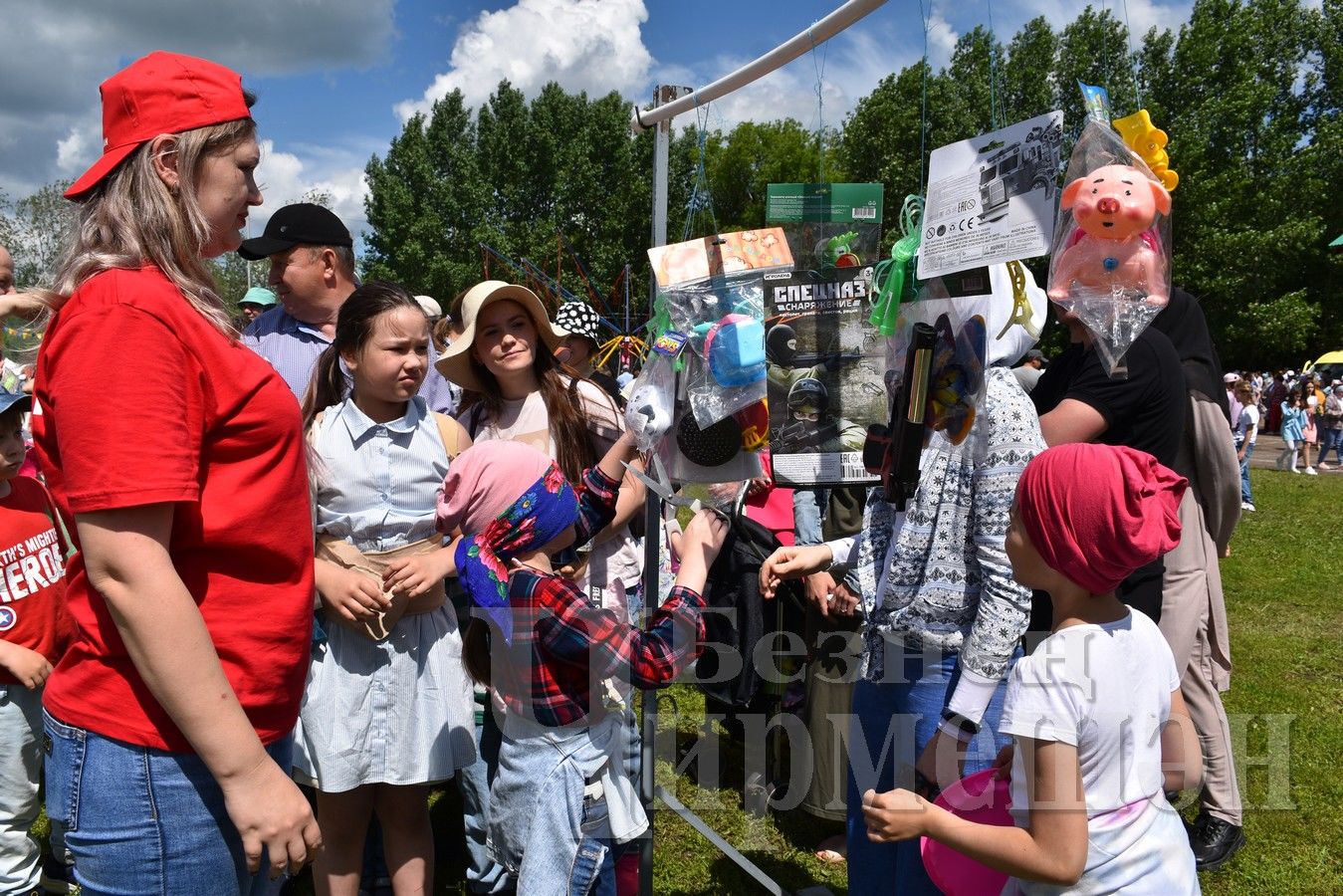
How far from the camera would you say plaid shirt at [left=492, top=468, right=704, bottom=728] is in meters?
1.83

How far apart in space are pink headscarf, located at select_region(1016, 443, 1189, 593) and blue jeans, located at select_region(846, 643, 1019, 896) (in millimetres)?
410

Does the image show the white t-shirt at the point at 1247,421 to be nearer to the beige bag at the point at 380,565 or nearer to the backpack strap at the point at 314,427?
the beige bag at the point at 380,565

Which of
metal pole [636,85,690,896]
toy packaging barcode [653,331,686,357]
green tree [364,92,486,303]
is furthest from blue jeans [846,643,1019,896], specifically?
green tree [364,92,486,303]

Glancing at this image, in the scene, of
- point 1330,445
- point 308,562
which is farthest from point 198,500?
point 1330,445

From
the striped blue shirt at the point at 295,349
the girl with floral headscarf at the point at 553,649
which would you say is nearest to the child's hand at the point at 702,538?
the girl with floral headscarf at the point at 553,649

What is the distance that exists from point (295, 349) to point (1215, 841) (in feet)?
11.7

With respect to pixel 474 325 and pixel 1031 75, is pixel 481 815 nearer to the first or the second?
pixel 474 325

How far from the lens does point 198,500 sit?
3.89 ft

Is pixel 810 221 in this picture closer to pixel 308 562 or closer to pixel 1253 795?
pixel 308 562

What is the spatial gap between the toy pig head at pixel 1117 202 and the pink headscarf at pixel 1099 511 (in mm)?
435

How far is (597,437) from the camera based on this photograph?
2699 mm

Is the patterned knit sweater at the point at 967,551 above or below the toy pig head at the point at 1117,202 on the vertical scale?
below

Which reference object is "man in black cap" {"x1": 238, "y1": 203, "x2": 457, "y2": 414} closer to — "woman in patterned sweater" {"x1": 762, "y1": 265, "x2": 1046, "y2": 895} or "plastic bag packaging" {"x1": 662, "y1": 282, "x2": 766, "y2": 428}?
"plastic bag packaging" {"x1": 662, "y1": 282, "x2": 766, "y2": 428}

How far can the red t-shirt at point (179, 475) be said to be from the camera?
1112 millimetres
